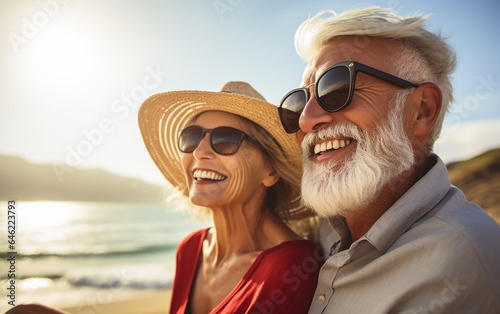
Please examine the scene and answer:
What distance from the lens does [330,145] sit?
2.12 meters

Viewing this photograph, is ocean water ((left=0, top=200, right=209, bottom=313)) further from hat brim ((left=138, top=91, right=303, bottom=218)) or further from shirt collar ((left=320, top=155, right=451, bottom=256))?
shirt collar ((left=320, top=155, right=451, bottom=256))

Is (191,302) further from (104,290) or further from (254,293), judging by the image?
(104,290)

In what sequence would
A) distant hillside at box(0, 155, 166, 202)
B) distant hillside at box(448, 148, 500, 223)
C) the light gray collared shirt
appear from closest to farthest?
the light gray collared shirt < distant hillside at box(448, 148, 500, 223) < distant hillside at box(0, 155, 166, 202)

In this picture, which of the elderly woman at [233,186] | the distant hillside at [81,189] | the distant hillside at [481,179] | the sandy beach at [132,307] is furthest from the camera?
the distant hillside at [81,189]

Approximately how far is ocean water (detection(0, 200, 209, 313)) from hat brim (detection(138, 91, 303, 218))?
55cm

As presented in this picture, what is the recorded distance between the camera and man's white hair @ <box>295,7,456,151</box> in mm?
2041

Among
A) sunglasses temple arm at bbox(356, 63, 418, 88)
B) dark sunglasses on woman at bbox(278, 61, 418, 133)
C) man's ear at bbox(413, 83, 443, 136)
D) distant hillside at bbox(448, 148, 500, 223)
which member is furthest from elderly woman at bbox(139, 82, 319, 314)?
distant hillside at bbox(448, 148, 500, 223)

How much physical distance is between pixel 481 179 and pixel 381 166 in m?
8.29

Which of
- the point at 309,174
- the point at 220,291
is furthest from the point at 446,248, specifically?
the point at 220,291

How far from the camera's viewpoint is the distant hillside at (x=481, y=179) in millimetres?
7634

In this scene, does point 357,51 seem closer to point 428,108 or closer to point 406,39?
point 406,39

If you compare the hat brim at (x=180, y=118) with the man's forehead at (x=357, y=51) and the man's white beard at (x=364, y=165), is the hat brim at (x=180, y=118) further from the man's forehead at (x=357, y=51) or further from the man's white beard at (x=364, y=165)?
the man's white beard at (x=364, y=165)

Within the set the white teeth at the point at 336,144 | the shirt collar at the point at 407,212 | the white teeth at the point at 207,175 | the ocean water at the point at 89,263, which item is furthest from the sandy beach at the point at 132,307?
the shirt collar at the point at 407,212

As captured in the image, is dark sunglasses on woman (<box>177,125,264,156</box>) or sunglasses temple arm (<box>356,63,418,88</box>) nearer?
sunglasses temple arm (<box>356,63,418,88</box>)
